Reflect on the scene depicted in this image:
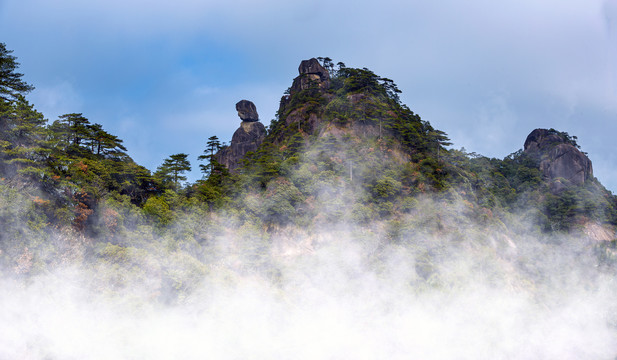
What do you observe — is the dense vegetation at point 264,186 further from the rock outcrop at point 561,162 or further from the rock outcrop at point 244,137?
the rock outcrop at point 244,137

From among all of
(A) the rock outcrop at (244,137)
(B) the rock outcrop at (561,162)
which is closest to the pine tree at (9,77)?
(A) the rock outcrop at (244,137)

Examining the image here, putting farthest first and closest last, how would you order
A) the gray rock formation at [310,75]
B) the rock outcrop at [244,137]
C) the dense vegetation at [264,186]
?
the rock outcrop at [244,137] < the gray rock formation at [310,75] < the dense vegetation at [264,186]

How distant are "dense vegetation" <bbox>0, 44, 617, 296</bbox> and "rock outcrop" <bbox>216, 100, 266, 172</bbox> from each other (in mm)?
4189

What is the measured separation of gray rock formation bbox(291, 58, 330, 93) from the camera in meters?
58.1

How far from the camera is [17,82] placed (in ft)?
99.5

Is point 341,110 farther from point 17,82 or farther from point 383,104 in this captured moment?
point 17,82

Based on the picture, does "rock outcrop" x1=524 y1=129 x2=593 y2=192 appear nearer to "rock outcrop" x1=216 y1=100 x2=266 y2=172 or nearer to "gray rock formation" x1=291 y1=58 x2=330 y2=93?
"gray rock formation" x1=291 y1=58 x2=330 y2=93

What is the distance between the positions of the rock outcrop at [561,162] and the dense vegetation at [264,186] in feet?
6.50

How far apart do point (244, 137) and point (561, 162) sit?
1894 inches

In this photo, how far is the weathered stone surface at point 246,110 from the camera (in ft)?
209

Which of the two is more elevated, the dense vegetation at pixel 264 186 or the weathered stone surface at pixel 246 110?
the weathered stone surface at pixel 246 110

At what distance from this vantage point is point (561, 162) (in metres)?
55.7

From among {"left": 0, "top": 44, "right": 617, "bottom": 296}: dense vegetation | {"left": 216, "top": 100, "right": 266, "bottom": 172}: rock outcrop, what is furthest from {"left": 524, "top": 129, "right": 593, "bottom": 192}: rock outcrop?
{"left": 216, "top": 100, "right": 266, "bottom": 172}: rock outcrop

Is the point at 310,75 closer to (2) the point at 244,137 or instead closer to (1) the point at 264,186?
(2) the point at 244,137
